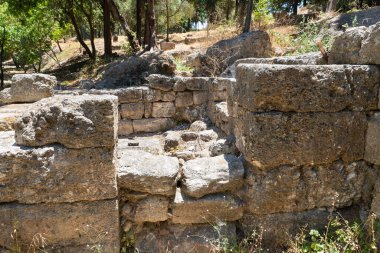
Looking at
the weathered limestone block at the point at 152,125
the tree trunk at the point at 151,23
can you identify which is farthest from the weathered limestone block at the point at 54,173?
the tree trunk at the point at 151,23

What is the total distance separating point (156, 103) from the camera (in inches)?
314

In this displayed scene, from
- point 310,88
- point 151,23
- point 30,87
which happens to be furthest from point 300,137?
point 151,23

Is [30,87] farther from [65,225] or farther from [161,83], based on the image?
[65,225]

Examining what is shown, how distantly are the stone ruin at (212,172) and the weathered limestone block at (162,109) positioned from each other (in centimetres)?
484

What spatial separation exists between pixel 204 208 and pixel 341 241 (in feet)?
4.00

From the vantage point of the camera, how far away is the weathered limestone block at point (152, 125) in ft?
26.1

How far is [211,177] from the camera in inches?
116

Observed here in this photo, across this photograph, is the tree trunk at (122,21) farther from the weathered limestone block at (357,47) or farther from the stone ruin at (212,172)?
the stone ruin at (212,172)

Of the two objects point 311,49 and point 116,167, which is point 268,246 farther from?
point 311,49

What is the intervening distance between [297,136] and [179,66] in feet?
29.1

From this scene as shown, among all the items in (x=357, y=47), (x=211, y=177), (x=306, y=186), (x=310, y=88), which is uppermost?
(x=357, y=47)

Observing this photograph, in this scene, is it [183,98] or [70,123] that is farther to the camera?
[183,98]

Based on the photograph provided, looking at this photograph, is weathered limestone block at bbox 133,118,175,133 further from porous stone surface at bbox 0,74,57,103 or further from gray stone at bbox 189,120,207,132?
porous stone surface at bbox 0,74,57,103

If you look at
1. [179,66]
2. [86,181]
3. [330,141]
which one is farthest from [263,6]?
[86,181]
